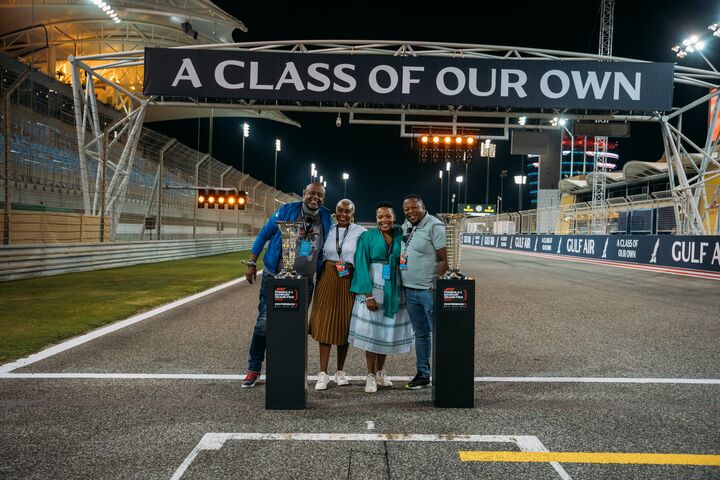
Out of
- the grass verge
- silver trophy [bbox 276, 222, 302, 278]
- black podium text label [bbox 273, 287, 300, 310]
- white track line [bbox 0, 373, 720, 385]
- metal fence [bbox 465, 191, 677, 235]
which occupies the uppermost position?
metal fence [bbox 465, 191, 677, 235]

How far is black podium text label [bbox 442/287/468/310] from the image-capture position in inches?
159

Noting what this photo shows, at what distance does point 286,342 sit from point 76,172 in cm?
1846

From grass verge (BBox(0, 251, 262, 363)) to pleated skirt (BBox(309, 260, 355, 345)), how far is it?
3.35 meters

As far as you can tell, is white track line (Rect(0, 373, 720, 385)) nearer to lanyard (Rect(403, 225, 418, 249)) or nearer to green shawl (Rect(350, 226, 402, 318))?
green shawl (Rect(350, 226, 402, 318))

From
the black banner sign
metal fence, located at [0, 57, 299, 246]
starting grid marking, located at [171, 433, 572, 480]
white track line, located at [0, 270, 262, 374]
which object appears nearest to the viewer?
starting grid marking, located at [171, 433, 572, 480]

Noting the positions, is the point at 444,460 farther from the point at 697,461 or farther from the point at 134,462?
the point at 134,462

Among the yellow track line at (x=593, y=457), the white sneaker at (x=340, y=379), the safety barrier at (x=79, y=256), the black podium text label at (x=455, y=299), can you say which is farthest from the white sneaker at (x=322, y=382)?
the safety barrier at (x=79, y=256)

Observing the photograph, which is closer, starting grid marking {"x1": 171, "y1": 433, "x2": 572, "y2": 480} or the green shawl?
starting grid marking {"x1": 171, "y1": 433, "x2": 572, "y2": 480}

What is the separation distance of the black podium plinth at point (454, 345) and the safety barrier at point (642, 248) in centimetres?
1704

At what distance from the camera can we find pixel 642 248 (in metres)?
21.8

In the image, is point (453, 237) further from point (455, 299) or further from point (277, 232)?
point (277, 232)

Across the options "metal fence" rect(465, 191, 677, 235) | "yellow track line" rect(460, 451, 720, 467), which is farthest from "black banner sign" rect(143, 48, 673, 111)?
"metal fence" rect(465, 191, 677, 235)

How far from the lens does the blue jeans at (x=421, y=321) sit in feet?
14.8

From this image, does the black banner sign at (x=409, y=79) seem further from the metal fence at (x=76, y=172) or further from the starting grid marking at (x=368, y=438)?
the starting grid marking at (x=368, y=438)
